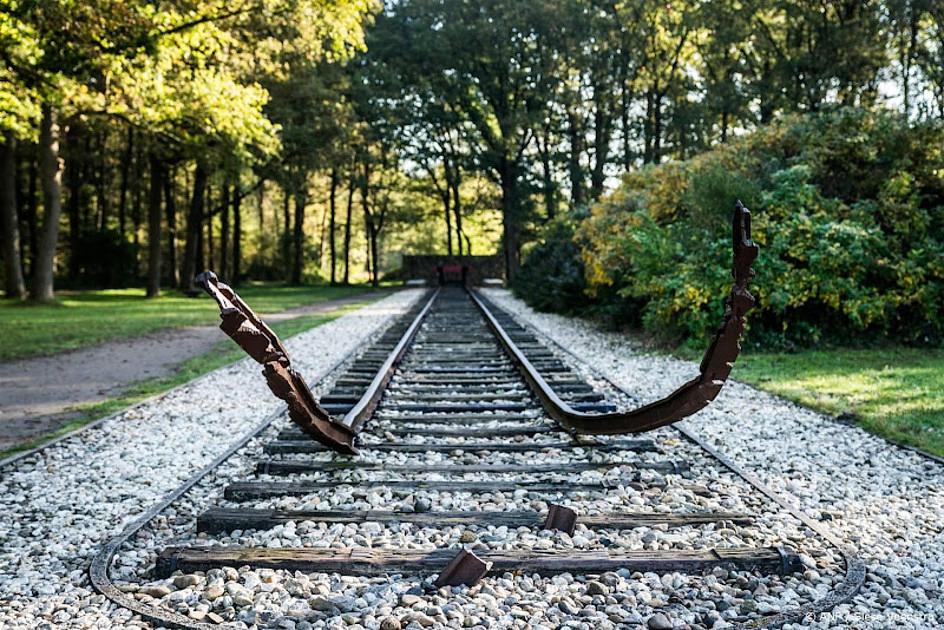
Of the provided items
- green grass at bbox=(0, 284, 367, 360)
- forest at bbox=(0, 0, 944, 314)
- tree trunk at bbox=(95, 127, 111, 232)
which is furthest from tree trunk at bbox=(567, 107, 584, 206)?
tree trunk at bbox=(95, 127, 111, 232)

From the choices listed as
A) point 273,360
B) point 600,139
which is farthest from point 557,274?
point 600,139

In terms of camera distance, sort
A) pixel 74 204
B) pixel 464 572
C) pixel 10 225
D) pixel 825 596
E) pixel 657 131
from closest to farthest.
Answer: pixel 825 596
pixel 464 572
pixel 10 225
pixel 657 131
pixel 74 204

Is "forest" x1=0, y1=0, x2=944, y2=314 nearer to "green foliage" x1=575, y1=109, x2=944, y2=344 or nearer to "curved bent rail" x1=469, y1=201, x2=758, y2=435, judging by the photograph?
"green foliage" x1=575, y1=109, x2=944, y2=344

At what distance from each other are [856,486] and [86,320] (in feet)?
57.6

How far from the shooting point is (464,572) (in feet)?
10.4

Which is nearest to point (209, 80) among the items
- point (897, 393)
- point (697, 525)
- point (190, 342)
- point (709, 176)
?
point (190, 342)

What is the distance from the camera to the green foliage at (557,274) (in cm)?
1877

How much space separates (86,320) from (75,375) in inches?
353

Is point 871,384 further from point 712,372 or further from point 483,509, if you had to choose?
point 483,509

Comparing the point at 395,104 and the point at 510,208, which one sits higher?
the point at 395,104

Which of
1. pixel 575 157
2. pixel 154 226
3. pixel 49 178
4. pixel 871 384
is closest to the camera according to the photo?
pixel 871 384

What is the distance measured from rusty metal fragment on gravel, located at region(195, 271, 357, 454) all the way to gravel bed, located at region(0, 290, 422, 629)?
0.99 metres

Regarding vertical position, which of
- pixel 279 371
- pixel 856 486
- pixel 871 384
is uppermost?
pixel 279 371

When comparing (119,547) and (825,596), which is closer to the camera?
(825,596)
